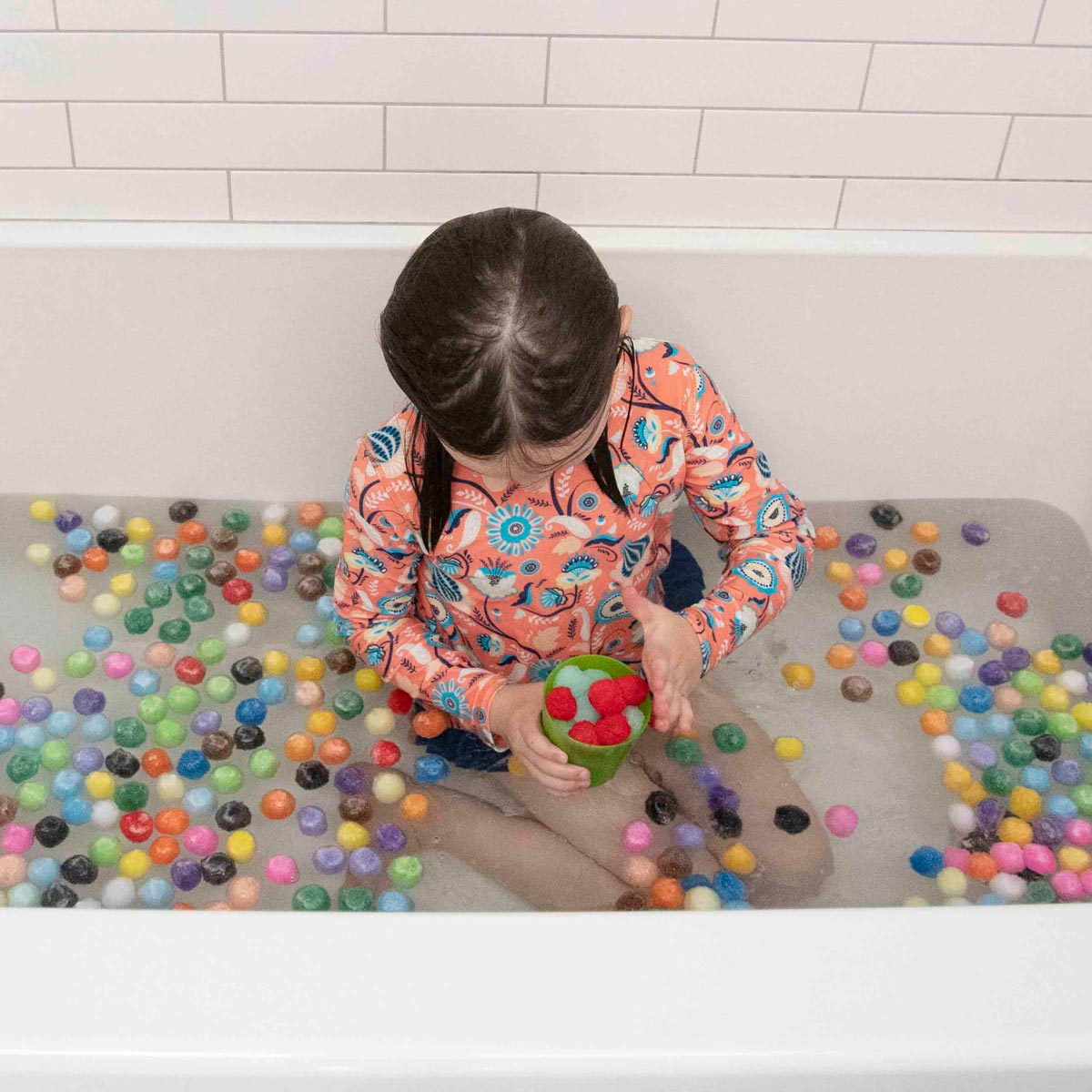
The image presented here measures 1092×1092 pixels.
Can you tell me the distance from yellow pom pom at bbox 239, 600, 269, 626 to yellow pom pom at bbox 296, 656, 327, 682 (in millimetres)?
86

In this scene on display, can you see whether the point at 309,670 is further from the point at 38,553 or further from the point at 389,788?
the point at 38,553

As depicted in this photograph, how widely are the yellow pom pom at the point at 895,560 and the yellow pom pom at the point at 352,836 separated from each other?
28.2 inches

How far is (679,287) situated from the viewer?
1.31 meters

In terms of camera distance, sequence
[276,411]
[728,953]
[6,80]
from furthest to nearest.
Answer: [276,411], [6,80], [728,953]

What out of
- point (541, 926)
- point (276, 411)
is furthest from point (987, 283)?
point (541, 926)

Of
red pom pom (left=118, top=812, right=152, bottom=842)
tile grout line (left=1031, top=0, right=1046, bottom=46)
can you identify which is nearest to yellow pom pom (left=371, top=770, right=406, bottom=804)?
red pom pom (left=118, top=812, right=152, bottom=842)

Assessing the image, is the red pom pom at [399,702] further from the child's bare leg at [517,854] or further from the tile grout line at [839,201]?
the tile grout line at [839,201]

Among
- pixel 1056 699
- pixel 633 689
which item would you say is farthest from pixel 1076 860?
pixel 633 689

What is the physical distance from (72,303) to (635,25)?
65 cm

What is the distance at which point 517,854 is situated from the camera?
1.22 meters

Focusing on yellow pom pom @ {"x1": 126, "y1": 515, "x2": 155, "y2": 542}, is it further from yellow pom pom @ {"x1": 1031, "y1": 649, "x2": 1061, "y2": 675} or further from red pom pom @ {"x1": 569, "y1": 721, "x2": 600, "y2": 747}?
yellow pom pom @ {"x1": 1031, "y1": 649, "x2": 1061, "y2": 675}

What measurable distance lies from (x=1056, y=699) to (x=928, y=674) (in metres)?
0.14

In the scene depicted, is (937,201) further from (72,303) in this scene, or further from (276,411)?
(72,303)

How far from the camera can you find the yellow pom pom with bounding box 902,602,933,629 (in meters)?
1.47
